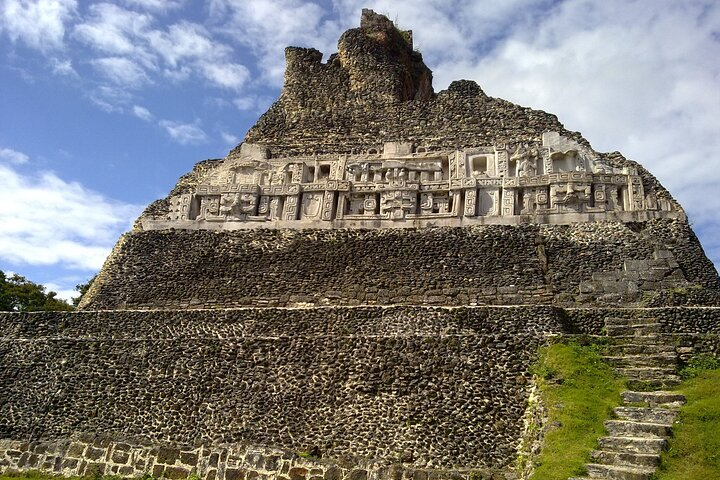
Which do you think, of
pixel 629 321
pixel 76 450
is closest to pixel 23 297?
pixel 76 450

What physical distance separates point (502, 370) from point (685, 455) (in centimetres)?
358

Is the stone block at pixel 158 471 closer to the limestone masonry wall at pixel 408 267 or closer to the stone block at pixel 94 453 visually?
the stone block at pixel 94 453

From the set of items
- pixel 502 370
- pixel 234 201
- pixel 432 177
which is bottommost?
pixel 502 370

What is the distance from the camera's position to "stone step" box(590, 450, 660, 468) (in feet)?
25.1

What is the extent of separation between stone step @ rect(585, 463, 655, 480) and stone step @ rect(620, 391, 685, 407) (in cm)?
176

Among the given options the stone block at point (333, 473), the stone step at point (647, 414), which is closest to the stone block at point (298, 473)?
the stone block at point (333, 473)

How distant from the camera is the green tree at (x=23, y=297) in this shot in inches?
1030

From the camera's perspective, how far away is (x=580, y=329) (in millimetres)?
A: 12047

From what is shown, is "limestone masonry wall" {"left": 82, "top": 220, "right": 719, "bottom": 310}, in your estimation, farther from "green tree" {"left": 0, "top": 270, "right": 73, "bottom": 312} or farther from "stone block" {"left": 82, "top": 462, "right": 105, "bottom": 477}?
"green tree" {"left": 0, "top": 270, "right": 73, "bottom": 312}

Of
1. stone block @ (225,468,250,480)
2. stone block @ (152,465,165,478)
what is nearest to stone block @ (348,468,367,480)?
stone block @ (225,468,250,480)

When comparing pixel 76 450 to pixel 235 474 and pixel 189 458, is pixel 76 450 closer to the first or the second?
pixel 189 458

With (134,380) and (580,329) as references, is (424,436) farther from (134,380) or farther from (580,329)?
(134,380)

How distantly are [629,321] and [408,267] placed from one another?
207 inches

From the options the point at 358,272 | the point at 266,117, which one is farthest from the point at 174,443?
the point at 266,117
